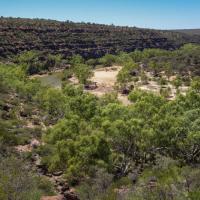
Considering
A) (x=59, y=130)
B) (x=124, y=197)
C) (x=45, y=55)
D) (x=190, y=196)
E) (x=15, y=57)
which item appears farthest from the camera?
(x=45, y=55)

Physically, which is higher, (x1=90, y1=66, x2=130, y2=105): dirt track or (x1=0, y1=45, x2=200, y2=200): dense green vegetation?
(x1=0, y1=45, x2=200, y2=200): dense green vegetation

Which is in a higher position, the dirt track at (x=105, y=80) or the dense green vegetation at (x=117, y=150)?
the dense green vegetation at (x=117, y=150)

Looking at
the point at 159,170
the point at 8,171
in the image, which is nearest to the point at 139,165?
the point at 159,170

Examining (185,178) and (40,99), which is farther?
(40,99)

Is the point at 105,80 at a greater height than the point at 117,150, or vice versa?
the point at 117,150

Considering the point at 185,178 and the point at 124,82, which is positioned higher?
the point at 185,178

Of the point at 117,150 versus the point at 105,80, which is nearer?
the point at 117,150

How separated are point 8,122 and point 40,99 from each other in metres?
19.6

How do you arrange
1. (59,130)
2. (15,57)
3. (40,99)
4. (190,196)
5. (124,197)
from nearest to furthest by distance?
(190,196) < (124,197) < (59,130) < (40,99) < (15,57)

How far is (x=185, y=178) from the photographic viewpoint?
94.7 feet

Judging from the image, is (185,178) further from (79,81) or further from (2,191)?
(79,81)

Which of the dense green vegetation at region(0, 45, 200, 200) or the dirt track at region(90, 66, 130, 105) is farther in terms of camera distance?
the dirt track at region(90, 66, 130, 105)

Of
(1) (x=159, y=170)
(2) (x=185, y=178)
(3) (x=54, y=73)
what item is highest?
Answer: (2) (x=185, y=178)

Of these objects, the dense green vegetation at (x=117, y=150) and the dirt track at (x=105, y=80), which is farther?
the dirt track at (x=105, y=80)
